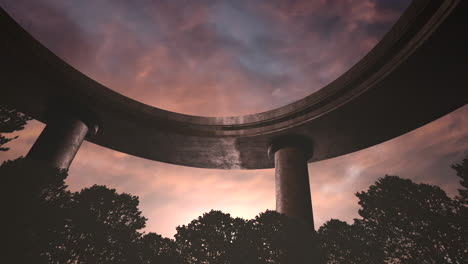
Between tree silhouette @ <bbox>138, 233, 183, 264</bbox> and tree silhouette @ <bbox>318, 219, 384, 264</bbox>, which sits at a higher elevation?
tree silhouette @ <bbox>318, 219, 384, 264</bbox>

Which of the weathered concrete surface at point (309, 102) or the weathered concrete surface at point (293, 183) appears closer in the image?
the weathered concrete surface at point (309, 102)

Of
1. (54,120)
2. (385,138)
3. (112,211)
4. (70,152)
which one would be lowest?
(112,211)

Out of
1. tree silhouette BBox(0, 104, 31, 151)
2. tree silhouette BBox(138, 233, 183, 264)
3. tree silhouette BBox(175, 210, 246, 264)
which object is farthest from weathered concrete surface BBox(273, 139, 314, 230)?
tree silhouette BBox(0, 104, 31, 151)

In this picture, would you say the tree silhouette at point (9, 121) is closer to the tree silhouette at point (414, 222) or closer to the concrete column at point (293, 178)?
the concrete column at point (293, 178)

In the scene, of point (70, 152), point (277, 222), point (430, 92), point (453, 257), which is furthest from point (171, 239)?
point (430, 92)

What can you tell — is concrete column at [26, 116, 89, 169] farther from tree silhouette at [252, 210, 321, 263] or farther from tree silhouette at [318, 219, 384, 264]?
tree silhouette at [318, 219, 384, 264]

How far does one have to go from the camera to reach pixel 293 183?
12883 mm

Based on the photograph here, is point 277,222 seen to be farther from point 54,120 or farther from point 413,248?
point 54,120

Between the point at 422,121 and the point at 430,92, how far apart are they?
7.25 ft

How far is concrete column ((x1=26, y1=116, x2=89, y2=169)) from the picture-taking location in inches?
455

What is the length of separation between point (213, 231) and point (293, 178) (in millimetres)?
5932

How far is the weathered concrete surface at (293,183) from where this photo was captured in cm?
1198

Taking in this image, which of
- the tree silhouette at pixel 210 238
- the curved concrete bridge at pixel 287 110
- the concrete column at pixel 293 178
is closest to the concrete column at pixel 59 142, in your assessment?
the curved concrete bridge at pixel 287 110

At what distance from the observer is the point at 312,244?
8.82 m
